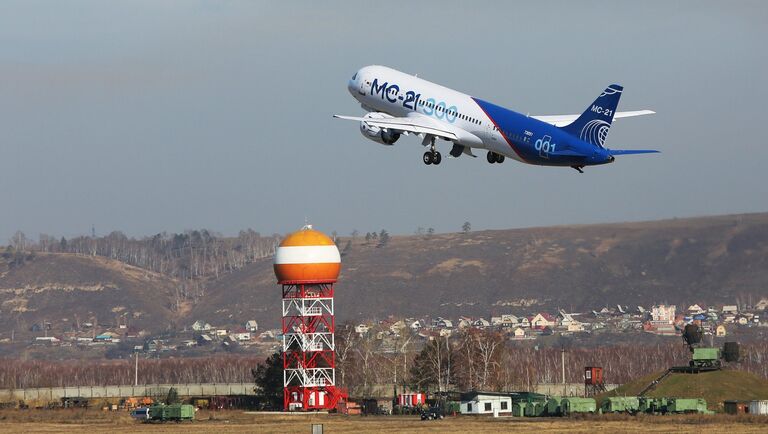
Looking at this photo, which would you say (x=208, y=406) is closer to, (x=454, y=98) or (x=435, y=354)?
(x=435, y=354)

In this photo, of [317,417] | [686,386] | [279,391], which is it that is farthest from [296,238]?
[686,386]

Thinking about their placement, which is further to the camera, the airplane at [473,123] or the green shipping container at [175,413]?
the green shipping container at [175,413]

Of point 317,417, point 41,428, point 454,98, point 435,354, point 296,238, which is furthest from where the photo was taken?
point 435,354

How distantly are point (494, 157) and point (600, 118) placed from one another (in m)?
10.7

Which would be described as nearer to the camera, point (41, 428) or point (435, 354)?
point (41, 428)

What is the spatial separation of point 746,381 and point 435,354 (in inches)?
1801

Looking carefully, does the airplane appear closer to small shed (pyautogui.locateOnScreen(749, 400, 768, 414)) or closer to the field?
the field

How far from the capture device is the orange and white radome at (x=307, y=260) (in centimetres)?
15775

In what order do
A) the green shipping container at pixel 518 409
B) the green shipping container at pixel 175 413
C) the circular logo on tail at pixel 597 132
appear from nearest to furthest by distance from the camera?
1. the circular logo on tail at pixel 597 132
2. the green shipping container at pixel 175 413
3. the green shipping container at pixel 518 409

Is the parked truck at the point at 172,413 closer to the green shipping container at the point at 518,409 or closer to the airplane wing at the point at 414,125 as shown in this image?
the green shipping container at the point at 518,409

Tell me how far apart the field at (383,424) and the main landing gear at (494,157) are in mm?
19687

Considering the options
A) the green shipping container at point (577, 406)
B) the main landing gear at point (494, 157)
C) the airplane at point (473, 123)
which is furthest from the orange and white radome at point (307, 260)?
the main landing gear at point (494, 157)

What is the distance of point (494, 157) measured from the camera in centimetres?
10819

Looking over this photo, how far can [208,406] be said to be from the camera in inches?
6496
